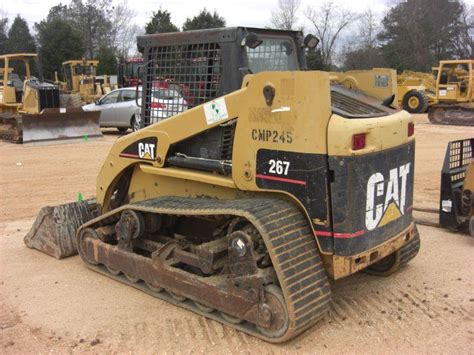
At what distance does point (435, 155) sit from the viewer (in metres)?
12.5

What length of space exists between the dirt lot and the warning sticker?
4.96 feet

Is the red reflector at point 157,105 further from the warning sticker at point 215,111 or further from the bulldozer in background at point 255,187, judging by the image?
the warning sticker at point 215,111

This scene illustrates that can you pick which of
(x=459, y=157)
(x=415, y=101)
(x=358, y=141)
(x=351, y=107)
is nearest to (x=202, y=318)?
(x=358, y=141)

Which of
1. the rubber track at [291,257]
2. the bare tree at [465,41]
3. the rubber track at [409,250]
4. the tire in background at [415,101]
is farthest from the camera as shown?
the bare tree at [465,41]

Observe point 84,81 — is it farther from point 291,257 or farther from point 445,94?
point 291,257

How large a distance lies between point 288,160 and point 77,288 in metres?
2.33

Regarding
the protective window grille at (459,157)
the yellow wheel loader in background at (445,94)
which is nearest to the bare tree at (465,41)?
the yellow wheel loader in background at (445,94)

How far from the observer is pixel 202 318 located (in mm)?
4137

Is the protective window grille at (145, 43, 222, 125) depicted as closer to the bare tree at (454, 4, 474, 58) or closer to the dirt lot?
the dirt lot

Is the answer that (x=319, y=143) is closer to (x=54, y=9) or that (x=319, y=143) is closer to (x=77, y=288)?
(x=77, y=288)

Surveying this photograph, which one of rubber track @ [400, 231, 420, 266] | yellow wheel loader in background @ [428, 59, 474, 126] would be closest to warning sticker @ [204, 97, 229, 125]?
rubber track @ [400, 231, 420, 266]

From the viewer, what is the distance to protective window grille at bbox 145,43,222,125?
177 inches

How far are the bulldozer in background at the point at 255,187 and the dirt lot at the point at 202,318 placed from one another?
0.17m

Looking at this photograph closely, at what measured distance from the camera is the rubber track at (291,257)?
354 centimetres
